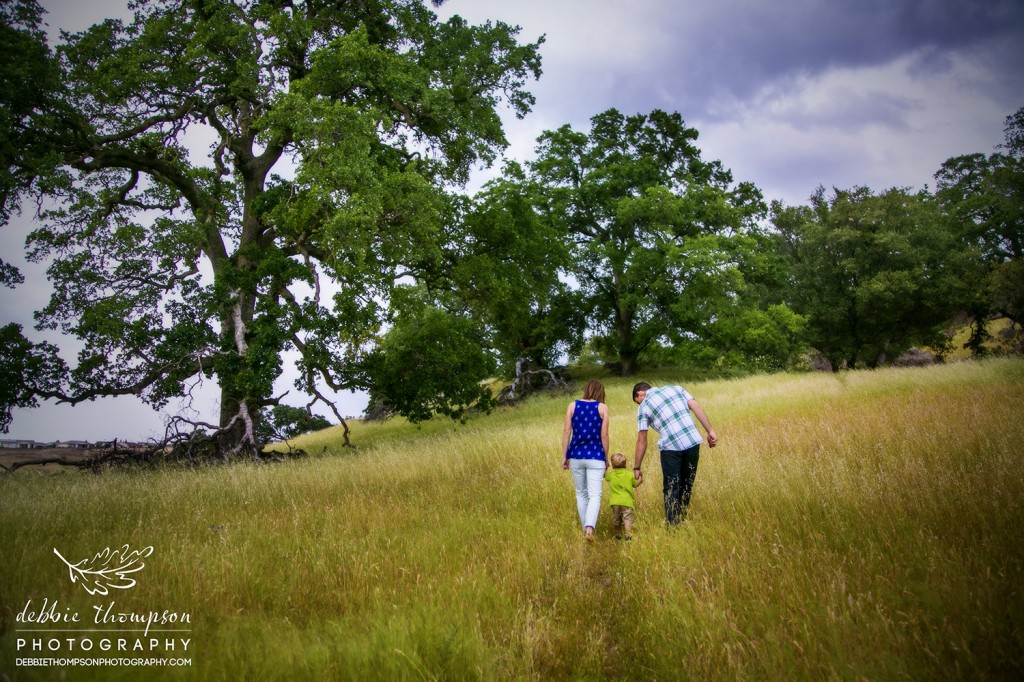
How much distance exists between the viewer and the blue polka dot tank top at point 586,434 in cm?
580

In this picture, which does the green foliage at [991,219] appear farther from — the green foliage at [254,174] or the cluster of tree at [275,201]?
the green foliage at [254,174]

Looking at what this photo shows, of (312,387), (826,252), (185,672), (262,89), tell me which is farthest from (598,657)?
(826,252)

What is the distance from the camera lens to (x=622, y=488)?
19.2ft

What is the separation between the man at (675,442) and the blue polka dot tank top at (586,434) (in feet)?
1.64

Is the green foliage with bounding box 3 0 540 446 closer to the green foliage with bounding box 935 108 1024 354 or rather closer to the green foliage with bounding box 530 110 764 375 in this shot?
the green foliage with bounding box 530 110 764 375

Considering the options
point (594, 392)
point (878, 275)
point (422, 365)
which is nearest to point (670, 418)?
point (594, 392)

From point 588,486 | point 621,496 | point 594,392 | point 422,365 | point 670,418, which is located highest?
point 422,365

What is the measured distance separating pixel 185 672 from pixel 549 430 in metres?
10.1

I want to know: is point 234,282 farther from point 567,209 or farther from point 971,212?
point 971,212

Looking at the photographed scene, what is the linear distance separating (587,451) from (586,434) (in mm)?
203

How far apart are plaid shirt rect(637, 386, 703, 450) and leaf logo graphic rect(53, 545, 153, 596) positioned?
547cm

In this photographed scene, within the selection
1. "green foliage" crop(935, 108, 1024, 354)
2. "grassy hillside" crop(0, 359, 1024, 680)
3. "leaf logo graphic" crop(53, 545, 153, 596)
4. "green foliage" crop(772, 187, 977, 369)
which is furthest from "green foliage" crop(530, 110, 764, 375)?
"leaf logo graphic" crop(53, 545, 153, 596)

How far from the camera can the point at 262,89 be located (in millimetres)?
12930

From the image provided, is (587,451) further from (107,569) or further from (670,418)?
(107,569)
